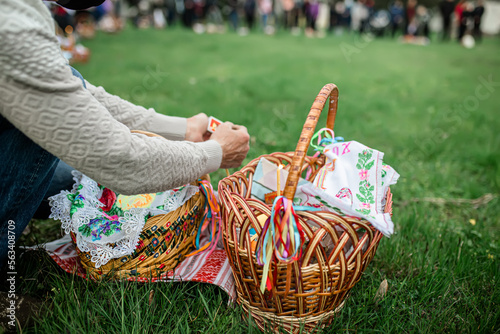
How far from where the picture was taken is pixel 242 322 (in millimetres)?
1284

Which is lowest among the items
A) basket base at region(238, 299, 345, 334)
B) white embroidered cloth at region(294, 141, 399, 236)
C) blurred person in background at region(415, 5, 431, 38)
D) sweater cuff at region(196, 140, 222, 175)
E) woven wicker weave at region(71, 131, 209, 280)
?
blurred person in background at region(415, 5, 431, 38)

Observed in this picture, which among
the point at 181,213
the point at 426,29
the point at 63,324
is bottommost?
the point at 426,29

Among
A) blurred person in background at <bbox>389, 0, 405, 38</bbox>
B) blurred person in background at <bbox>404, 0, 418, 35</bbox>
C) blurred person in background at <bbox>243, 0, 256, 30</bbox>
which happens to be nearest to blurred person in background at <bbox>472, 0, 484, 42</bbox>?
blurred person in background at <bbox>404, 0, 418, 35</bbox>

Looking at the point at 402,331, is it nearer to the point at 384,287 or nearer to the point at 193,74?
the point at 384,287

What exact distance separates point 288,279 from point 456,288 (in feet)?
2.53

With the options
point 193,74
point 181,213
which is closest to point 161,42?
point 193,74

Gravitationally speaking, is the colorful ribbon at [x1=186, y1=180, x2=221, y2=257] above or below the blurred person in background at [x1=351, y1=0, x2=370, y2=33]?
above

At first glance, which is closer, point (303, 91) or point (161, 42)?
point (303, 91)

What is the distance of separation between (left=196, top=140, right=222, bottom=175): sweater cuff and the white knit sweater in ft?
0.41

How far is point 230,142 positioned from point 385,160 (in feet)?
5.27

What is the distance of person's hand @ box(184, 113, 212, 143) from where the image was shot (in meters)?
1.62

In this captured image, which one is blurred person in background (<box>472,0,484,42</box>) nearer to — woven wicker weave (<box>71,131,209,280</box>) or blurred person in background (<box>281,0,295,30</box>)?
blurred person in background (<box>281,0,295,30</box>)

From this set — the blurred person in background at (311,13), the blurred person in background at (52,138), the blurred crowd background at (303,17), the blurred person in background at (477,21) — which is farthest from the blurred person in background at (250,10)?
the blurred person in background at (52,138)

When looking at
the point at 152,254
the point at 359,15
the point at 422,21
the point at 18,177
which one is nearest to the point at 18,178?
the point at 18,177
